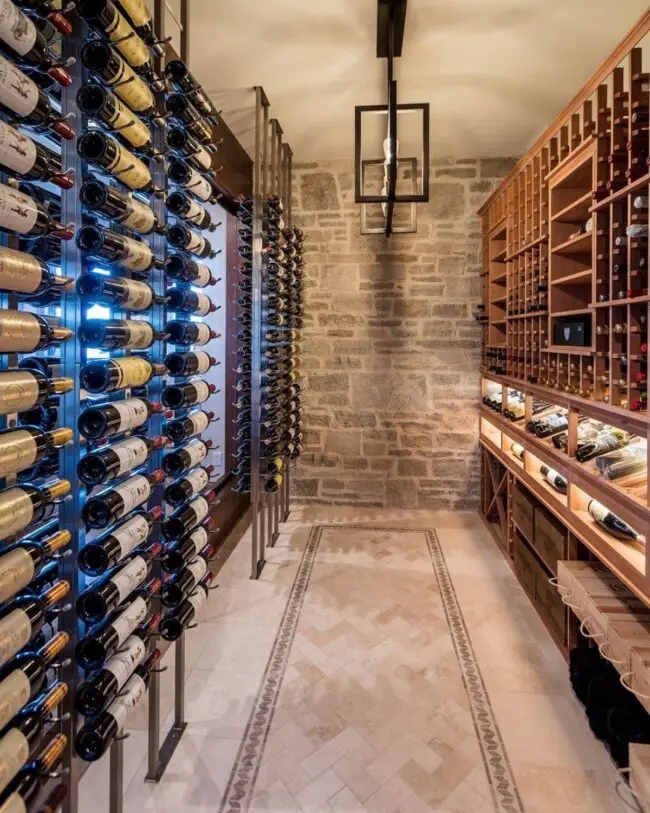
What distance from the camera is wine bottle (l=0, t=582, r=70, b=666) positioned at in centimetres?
97

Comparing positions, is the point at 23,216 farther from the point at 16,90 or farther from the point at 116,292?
the point at 116,292

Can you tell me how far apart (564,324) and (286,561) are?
2.22m

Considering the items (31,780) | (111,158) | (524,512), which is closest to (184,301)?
(111,158)

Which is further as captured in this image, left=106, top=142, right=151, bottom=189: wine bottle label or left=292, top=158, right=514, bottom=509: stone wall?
left=292, top=158, right=514, bottom=509: stone wall

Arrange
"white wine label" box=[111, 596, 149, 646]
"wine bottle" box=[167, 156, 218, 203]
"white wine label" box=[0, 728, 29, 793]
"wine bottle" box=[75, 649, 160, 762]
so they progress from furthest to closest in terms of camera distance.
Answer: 1. "wine bottle" box=[167, 156, 218, 203]
2. "white wine label" box=[111, 596, 149, 646]
3. "wine bottle" box=[75, 649, 160, 762]
4. "white wine label" box=[0, 728, 29, 793]

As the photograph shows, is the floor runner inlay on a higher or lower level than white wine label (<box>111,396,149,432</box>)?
lower

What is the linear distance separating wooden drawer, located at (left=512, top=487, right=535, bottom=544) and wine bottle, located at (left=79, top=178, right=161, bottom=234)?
2.43m

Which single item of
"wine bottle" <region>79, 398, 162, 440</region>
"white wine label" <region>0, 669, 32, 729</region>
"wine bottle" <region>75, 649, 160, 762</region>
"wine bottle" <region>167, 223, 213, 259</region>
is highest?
"wine bottle" <region>167, 223, 213, 259</region>

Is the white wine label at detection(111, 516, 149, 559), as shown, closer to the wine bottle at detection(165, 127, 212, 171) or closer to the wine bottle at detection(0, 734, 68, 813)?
the wine bottle at detection(0, 734, 68, 813)

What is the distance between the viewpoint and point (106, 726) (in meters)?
1.26

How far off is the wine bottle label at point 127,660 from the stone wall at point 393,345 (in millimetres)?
3154

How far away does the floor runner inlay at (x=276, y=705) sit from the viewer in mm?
1619

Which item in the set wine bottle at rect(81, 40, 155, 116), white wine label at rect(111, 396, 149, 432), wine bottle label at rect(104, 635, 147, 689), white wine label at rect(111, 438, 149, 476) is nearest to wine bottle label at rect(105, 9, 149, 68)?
wine bottle at rect(81, 40, 155, 116)

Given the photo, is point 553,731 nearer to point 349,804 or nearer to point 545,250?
point 349,804
